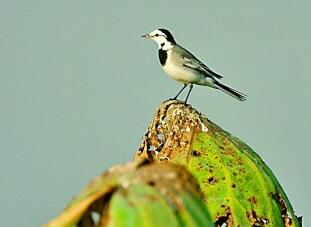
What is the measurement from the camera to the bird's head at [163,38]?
18.3 metres

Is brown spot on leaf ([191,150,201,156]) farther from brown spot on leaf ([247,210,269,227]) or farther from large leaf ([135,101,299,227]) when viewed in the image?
brown spot on leaf ([247,210,269,227])

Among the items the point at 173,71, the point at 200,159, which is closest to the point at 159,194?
the point at 200,159

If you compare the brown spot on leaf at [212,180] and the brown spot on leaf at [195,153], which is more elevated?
the brown spot on leaf at [195,153]

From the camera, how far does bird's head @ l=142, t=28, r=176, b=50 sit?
18328mm

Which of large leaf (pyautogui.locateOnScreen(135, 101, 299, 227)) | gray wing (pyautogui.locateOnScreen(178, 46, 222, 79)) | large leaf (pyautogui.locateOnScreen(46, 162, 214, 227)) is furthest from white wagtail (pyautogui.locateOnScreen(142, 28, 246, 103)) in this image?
large leaf (pyautogui.locateOnScreen(46, 162, 214, 227))

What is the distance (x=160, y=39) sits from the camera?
744 inches

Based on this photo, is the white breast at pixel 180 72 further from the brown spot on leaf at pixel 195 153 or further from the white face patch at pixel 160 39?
the brown spot on leaf at pixel 195 153

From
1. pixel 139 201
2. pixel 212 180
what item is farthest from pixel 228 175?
pixel 139 201

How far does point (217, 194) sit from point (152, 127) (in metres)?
1.11

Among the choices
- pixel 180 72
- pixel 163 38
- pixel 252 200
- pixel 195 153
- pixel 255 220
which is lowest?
pixel 255 220

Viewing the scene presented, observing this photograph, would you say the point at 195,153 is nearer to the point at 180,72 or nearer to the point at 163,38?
the point at 180,72

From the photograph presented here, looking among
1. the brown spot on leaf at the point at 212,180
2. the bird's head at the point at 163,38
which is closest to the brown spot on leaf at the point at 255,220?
the brown spot on leaf at the point at 212,180

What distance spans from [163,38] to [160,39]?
9 centimetres

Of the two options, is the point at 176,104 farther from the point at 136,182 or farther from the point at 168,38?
the point at 168,38
